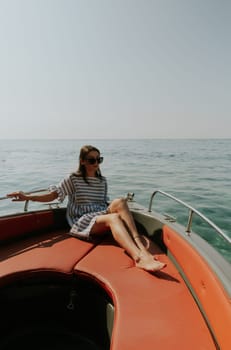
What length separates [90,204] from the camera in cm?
304

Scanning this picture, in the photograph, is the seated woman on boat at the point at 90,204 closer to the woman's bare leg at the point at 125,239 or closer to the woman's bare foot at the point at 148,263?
the woman's bare leg at the point at 125,239

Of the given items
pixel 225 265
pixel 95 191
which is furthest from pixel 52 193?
pixel 225 265

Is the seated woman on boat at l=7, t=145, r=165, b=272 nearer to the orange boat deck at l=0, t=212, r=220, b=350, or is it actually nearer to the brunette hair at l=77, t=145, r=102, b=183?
the brunette hair at l=77, t=145, r=102, b=183

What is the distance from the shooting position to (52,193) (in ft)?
9.70

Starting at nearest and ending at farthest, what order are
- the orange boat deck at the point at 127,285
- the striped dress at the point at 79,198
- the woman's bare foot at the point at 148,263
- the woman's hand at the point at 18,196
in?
1. the orange boat deck at the point at 127,285
2. the woman's bare foot at the point at 148,263
3. the woman's hand at the point at 18,196
4. the striped dress at the point at 79,198

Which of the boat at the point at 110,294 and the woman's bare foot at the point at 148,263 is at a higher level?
the woman's bare foot at the point at 148,263

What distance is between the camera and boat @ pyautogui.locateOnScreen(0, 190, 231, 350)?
1.52 meters

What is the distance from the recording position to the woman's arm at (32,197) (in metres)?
2.73

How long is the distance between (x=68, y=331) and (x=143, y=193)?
324 inches

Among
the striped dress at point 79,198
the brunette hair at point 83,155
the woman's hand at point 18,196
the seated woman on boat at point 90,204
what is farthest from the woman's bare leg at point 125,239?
the woman's hand at point 18,196

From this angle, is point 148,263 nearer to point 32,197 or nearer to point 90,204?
point 90,204

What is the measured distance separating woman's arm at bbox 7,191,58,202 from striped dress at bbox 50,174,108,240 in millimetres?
75

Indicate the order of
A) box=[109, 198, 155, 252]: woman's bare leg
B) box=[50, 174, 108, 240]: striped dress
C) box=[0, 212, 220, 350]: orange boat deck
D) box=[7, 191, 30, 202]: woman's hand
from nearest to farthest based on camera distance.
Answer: box=[0, 212, 220, 350]: orange boat deck < box=[109, 198, 155, 252]: woman's bare leg < box=[7, 191, 30, 202]: woman's hand < box=[50, 174, 108, 240]: striped dress

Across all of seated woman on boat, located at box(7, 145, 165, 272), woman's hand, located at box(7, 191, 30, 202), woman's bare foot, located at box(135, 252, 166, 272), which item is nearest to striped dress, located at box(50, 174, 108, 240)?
seated woman on boat, located at box(7, 145, 165, 272)
